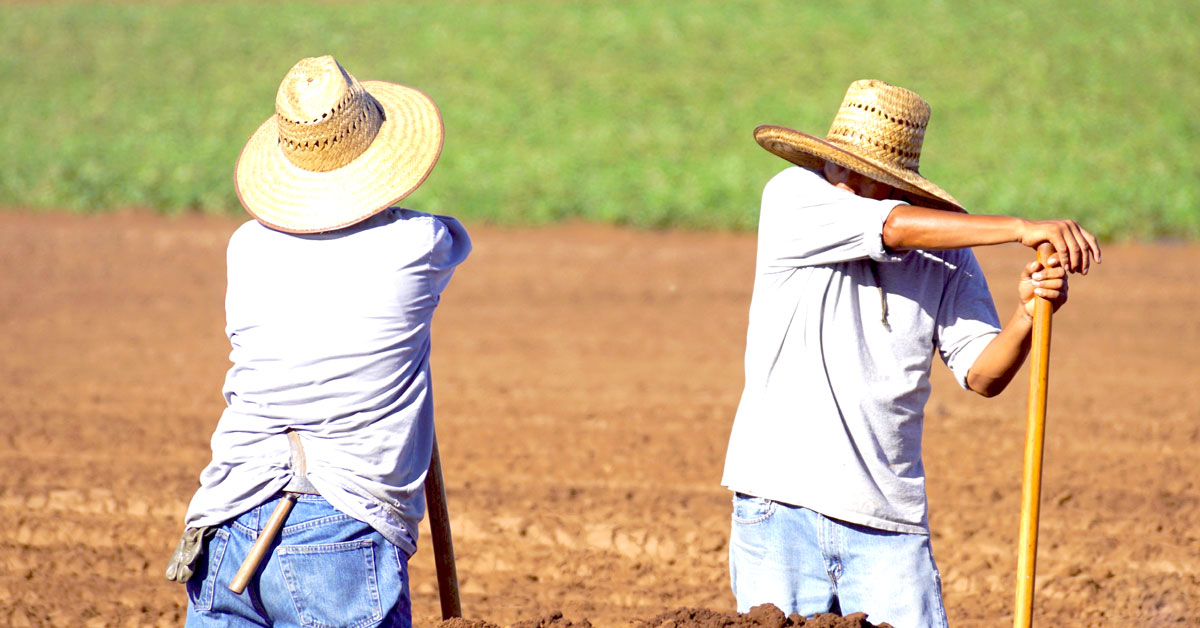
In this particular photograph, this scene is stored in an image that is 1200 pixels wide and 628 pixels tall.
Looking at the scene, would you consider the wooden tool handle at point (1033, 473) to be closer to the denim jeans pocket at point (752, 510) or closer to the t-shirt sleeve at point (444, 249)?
the denim jeans pocket at point (752, 510)

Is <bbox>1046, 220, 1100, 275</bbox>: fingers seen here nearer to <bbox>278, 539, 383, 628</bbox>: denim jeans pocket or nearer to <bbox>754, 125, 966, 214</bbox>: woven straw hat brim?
<bbox>754, 125, 966, 214</bbox>: woven straw hat brim

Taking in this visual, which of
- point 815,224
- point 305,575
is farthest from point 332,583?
point 815,224

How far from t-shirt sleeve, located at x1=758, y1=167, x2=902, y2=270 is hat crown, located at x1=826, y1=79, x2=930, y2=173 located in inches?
5.5

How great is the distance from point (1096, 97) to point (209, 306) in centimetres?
1390

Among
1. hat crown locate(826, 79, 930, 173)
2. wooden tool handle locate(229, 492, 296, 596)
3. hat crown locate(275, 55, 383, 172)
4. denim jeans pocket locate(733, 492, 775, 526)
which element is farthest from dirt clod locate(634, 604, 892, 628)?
hat crown locate(275, 55, 383, 172)

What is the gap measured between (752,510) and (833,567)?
0.24 m

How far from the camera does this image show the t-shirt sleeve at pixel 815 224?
282cm

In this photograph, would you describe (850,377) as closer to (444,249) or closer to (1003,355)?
(1003,355)

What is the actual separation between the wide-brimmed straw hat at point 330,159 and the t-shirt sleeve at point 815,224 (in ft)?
2.77

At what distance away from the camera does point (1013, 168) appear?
15.6 meters

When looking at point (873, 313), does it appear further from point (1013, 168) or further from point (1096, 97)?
point (1096, 97)

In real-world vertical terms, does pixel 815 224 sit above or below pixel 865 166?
below

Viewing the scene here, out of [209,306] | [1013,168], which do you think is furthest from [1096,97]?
[209,306]

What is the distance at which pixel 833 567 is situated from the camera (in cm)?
304
